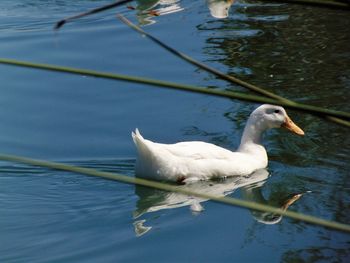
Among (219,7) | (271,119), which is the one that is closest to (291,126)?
(271,119)

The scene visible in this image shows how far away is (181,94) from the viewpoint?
7.69 meters

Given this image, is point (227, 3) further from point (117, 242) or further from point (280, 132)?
point (280, 132)

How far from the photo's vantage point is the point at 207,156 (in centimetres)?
607

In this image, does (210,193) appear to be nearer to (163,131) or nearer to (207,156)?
(207,156)

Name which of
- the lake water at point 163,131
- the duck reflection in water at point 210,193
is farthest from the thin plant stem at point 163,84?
the duck reflection in water at point 210,193

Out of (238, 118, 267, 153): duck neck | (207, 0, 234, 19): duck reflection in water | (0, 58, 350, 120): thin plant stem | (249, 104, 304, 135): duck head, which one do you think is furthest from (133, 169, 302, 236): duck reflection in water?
(0, 58, 350, 120): thin plant stem

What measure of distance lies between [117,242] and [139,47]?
3.99 metres

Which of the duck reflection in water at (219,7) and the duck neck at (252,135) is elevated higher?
the duck reflection in water at (219,7)

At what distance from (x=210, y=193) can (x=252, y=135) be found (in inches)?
31.8

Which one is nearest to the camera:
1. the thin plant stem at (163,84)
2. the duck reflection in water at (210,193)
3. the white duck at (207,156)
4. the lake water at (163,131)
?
the thin plant stem at (163,84)

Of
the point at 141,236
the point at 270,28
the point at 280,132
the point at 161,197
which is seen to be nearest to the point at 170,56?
the point at 270,28

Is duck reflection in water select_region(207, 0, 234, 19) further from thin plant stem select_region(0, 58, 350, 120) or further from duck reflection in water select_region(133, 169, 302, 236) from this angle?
duck reflection in water select_region(133, 169, 302, 236)

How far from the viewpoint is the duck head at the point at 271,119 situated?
650 cm

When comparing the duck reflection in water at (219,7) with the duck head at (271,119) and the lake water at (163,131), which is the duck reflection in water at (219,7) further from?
the duck head at (271,119)
